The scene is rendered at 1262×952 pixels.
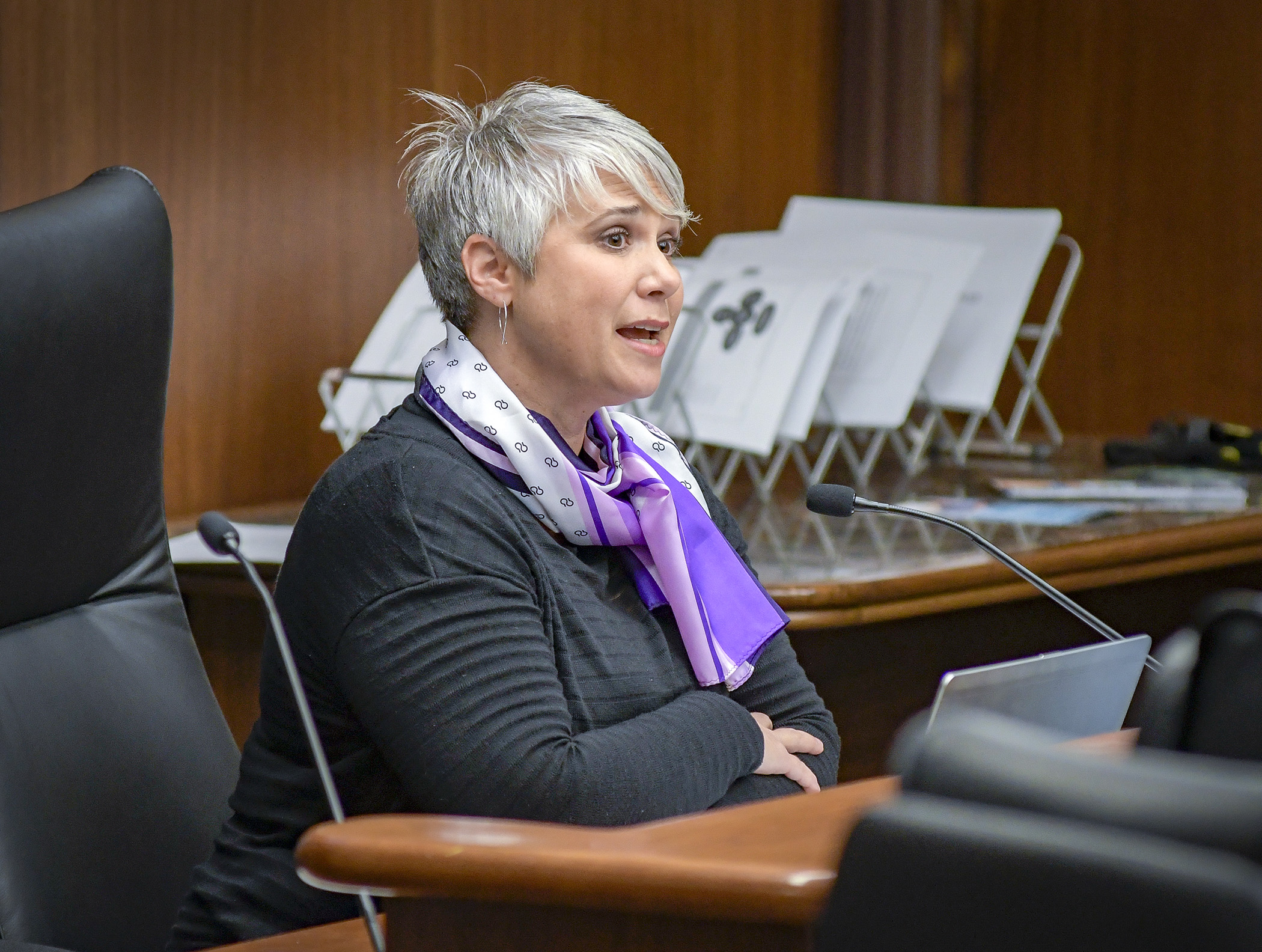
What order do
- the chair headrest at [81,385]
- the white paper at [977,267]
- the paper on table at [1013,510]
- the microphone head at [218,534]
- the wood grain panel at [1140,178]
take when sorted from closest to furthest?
the microphone head at [218,534], the chair headrest at [81,385], the paper on table at [1013,510], the white paper at [977,267], the wood grain panel at [1140,178]

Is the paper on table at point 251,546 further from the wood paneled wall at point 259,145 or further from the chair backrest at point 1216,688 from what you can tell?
the chair backrest at point 1216,688

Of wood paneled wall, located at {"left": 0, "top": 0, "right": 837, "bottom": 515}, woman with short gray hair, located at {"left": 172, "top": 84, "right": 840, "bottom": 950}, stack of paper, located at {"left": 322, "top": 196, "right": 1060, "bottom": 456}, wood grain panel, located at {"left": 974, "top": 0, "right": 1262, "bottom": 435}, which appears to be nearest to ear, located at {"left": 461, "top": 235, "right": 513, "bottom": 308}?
woman with short gray hair, located at {"left": 172, "top": 84, "right": 840, "bottom": 950}

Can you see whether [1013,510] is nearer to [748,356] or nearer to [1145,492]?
[1145,492]

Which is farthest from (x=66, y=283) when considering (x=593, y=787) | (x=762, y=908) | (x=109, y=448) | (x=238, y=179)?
(x=238, y=179)

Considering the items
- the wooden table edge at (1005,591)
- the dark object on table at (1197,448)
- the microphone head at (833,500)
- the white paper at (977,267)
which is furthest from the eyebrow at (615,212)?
the dark object on table at (1197,448)

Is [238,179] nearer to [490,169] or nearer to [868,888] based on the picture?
[490,169]

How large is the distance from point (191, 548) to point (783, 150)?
6.68 ft

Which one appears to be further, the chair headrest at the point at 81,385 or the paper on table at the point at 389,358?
the paper on table at the point at 389,358

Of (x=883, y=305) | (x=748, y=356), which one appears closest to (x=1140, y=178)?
(x=883, y=305)

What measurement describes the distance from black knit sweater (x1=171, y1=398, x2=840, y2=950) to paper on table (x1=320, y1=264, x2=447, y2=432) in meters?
1.10

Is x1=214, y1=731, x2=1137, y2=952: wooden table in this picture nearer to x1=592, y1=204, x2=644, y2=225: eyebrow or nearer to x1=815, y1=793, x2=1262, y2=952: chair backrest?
x1=815, y1=793, x2=1262, y2=952: chair backrest

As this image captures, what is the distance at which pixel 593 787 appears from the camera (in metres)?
1.09

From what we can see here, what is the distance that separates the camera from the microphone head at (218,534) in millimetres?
1009

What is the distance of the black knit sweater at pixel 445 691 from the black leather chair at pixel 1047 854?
56 centimetres
